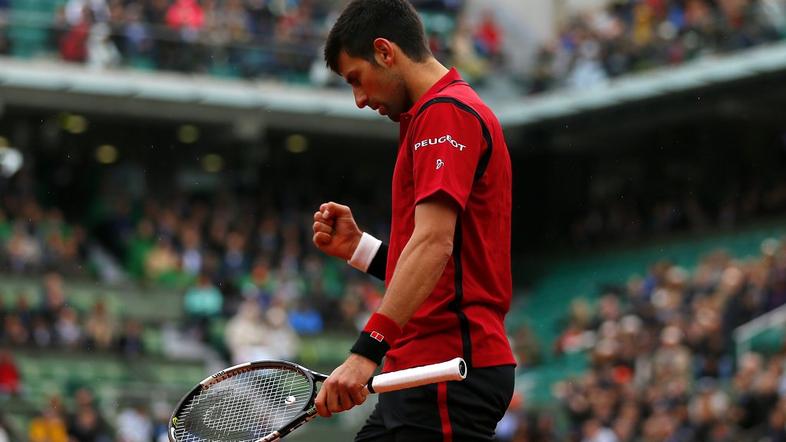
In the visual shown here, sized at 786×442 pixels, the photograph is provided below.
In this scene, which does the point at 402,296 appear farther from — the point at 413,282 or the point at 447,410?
the point at 447,410

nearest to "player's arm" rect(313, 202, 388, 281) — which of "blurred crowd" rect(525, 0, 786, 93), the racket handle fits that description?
the racket handle

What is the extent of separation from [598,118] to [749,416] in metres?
13.2

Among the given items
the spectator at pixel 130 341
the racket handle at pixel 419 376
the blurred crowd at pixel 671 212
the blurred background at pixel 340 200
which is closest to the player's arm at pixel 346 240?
the racket handle at pixel 419 376

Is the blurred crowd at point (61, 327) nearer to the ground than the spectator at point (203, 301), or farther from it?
farther from it

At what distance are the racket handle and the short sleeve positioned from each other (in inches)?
21.3

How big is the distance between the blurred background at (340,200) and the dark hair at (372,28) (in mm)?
11579

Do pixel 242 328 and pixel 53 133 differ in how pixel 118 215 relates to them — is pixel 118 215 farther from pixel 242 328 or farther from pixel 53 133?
pixel 242 328

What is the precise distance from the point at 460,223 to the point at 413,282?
31cm

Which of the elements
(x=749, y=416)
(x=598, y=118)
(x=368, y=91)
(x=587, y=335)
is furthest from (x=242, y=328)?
(x=368, y=91)

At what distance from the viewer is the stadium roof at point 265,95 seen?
25453 mm

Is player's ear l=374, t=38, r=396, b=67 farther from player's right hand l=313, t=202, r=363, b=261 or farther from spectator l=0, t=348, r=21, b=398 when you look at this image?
spectator l=0, t=348, r=21, b=398

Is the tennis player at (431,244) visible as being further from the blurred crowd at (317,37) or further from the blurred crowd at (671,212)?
the blurred crowd at (671,212)

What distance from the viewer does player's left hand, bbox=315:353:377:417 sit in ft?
15.8

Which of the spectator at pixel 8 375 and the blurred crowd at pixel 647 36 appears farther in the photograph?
the blurred crowd at pixel 647 36
